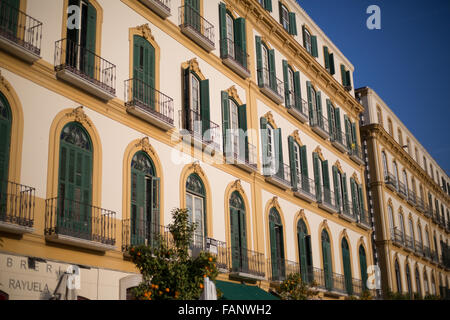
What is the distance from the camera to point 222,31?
25328 mm

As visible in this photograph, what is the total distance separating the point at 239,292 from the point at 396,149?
2865 centimetres

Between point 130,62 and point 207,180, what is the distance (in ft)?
17.2

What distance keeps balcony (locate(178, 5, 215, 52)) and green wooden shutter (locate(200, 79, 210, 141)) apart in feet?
5.04

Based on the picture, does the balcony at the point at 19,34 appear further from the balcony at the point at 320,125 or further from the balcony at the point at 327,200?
the balcony at the point at 320,125

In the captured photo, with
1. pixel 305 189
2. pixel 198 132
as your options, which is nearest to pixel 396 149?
pixel 305 189

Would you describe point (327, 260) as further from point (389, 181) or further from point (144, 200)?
point (144, 200)

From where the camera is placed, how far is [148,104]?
64.5ft

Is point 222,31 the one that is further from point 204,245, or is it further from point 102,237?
point 102,237

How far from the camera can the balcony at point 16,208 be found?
13.9 meters

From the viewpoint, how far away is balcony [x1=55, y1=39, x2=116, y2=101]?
16.5 m

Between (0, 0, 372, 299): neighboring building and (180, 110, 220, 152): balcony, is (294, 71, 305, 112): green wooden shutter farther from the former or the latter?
(180, 110, 220, 152): balcony

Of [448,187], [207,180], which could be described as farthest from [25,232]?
[448,187]

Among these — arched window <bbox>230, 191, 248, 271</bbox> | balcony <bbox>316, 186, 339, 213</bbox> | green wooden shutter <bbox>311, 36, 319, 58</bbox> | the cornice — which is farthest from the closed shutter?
the cornice

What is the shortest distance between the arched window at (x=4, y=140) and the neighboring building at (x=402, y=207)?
2858 cm
